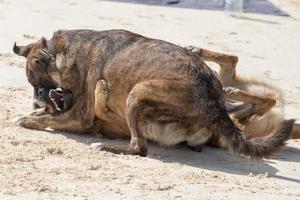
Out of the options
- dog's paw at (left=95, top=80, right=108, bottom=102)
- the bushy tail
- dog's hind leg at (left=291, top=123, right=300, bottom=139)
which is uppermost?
dog's paw at (left=95, top=80, right=108, bottom=102)

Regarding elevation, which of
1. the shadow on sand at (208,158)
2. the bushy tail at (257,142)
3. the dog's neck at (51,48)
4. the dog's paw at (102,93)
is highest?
the dog's neck at (51,48)

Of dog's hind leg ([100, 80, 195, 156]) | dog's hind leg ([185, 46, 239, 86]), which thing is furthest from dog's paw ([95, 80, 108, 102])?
dog's hind leg ([185, 46, 239, 86])

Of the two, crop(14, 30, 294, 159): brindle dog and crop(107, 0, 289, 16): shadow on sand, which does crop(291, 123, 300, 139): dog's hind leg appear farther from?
crop(107, 0, 289, 16): shadow on sand

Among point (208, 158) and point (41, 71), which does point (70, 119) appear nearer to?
point (41, 71)

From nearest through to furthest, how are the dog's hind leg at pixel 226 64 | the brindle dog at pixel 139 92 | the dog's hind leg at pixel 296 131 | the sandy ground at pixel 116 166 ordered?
the sandy ground at pixel 116 166
the brindle dog at pixel 139 92
the dog's hind leg at pixel 296 131
the dog's hind leg at pixel 226 64

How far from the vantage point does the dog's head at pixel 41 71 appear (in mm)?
8141

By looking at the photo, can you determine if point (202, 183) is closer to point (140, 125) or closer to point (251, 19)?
point (140, 125)

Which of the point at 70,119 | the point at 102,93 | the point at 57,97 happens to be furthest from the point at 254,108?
the point at 57,97

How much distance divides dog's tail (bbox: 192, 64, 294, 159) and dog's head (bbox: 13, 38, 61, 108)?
153 centimetres

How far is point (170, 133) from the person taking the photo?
7.37 m

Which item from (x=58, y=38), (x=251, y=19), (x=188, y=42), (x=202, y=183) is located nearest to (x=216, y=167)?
(x=202, y=183)

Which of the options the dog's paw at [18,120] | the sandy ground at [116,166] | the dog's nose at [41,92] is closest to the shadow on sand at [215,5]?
the sandy ground at [116,166]

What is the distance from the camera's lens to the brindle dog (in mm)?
7262

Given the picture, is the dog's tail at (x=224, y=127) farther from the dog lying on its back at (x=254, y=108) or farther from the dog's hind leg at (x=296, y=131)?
the dog's hind leg at (x=296, y=131)
